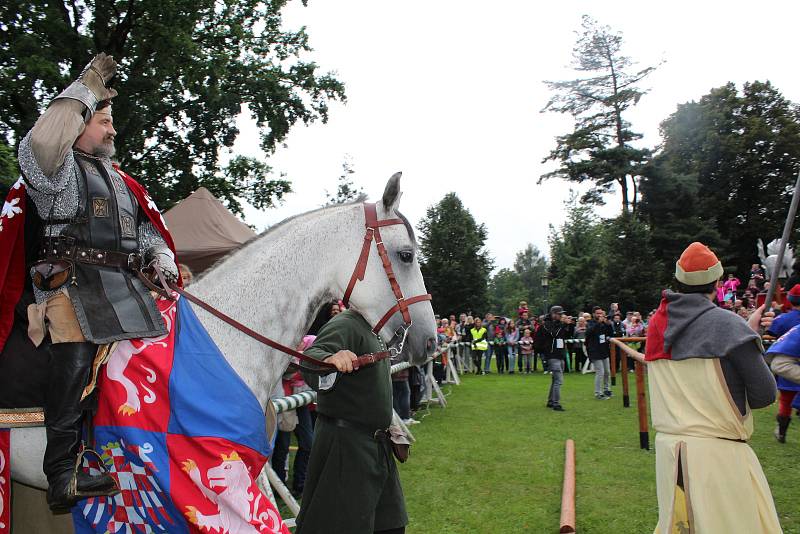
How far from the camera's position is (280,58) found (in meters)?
22.7

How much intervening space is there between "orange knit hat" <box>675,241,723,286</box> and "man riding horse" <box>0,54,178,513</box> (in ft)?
10.9

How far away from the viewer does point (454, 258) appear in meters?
51.7

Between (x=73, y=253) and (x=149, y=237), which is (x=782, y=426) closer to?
(x=149, y=237)

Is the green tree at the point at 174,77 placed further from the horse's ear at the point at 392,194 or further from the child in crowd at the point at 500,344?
the horse's ear at the point at 392,194

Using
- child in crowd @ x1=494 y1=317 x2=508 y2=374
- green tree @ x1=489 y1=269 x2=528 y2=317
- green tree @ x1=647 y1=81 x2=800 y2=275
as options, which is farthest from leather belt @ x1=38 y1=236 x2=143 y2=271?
green tree @ x1=489 y1=269 x2=528 y2=317

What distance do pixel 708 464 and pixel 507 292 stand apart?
3411 inches

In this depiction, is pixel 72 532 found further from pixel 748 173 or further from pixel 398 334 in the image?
pixel 748 173

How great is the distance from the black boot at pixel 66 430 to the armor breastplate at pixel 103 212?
46 centimetres

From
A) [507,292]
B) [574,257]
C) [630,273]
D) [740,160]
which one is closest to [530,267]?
[507,292]

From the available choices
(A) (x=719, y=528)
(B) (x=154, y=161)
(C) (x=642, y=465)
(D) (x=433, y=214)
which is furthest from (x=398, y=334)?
(D) (x=433, y=214)

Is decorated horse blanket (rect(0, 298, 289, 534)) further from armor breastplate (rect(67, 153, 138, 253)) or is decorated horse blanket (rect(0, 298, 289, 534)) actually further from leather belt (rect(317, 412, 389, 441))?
leather belt (rect(317, 412, 389, 441))

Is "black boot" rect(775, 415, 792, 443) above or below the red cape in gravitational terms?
below

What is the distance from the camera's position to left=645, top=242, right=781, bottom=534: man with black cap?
3537 millimetres

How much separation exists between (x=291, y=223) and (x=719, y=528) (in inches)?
126
